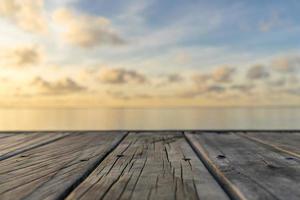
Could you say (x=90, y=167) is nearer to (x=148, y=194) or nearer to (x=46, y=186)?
(x=46, y=186)

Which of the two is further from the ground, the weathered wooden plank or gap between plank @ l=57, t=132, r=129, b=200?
the weathered wooden plank

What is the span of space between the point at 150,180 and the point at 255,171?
0.74 m

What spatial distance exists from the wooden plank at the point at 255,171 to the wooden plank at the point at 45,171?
2.92ft

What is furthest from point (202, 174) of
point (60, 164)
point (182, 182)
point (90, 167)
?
point (60, 164)

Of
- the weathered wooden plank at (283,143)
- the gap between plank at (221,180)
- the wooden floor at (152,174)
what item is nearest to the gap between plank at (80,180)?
the wooden floor at (152,174)

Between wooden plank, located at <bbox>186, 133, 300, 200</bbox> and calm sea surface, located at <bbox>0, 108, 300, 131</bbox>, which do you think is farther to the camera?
calm sea surface, located at <bbox>0, 108, 300, 131</bbox>

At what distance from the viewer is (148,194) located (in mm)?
1528

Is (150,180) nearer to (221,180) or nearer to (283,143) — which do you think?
(221,180)

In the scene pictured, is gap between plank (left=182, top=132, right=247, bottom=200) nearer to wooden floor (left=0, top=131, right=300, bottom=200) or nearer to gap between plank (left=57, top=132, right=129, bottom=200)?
wooden floor (left=0, top=131, right=300, bottom=200)

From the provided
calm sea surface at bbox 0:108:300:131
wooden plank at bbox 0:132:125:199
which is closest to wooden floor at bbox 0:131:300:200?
wooden plank at bbox 0:132:125:199

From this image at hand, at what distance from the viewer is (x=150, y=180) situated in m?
1.77

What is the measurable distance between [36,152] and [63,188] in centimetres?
138

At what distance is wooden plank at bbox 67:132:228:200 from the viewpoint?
1.52m

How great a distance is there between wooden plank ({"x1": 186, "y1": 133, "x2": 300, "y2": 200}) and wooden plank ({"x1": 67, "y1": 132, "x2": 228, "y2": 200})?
9 cm
